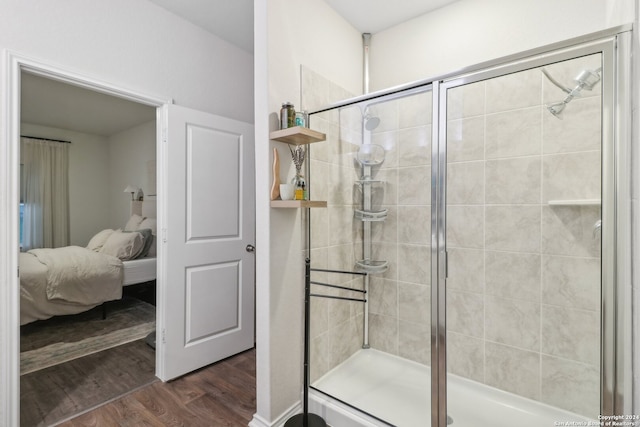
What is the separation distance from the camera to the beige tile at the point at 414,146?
5.79 feet

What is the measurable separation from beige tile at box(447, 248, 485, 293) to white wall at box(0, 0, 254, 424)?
2231 mm

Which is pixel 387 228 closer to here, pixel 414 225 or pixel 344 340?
pixel 414 225

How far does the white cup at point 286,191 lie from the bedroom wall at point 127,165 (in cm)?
387

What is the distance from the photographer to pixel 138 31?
7.14 feet

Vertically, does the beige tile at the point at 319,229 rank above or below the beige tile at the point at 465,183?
below

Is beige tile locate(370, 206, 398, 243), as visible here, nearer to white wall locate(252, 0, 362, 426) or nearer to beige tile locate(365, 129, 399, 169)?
beige tile locate(365, 129, 399, 169)

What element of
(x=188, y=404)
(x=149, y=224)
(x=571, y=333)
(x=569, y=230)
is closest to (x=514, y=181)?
(x=569, y=230)

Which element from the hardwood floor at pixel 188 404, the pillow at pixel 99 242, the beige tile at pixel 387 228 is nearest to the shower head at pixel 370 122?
the beige tile at pixel 387 228

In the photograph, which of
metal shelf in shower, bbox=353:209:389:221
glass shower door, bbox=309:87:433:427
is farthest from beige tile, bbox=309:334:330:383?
metal shelf in shower, bbox=353:209:389:221

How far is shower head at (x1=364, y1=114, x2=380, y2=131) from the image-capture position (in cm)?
190

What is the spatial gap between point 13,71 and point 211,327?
200 cm

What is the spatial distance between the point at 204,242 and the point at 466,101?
202cm

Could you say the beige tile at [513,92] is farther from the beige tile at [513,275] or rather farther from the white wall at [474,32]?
the beige tile at [513,275]

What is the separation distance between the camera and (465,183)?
166cm
